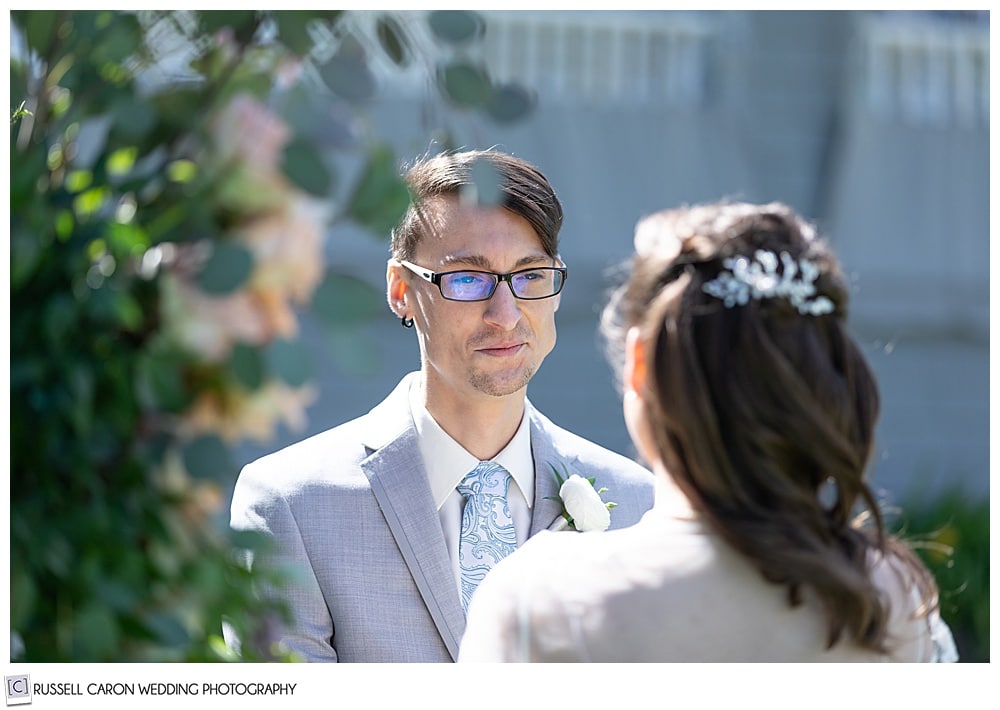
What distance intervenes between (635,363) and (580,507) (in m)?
0.94

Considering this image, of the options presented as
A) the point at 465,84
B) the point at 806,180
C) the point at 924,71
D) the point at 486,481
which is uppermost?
the point at 924,71

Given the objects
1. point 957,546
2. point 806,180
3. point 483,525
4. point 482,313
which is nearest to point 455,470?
point 483,525

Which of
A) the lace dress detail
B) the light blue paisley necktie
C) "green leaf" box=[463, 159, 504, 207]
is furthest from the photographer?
the light blue paisley necktie

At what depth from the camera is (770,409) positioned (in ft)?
4.68

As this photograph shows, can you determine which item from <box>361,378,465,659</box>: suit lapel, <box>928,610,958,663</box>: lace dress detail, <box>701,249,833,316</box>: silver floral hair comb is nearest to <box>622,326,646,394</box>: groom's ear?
<box>701,249,833,316</box>: silver floral hair comb

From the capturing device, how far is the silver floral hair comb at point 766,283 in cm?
144

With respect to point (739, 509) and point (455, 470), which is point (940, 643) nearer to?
point (739, 509)

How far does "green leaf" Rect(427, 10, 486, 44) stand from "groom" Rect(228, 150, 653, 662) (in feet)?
4.20

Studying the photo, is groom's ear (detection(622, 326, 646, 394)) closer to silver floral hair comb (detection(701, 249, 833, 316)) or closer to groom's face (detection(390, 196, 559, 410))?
silver floral hair comb (detection(701, 249, 833, 316))

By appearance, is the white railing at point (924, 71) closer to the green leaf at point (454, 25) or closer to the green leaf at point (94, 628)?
Result: the green leaf at point (454, 25)

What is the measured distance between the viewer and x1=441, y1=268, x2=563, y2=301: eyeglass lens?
97.2 inches

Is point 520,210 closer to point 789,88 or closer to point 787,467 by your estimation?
point 787,467
